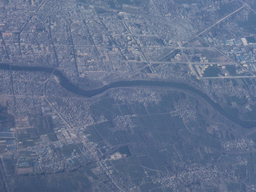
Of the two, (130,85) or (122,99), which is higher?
(130,85)

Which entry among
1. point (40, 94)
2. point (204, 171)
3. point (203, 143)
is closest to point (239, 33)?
point (203, 143)

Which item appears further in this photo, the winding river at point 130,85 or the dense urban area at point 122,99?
the winding river at point 130,85

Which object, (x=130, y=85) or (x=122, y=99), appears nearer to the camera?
(x=122, y=99)

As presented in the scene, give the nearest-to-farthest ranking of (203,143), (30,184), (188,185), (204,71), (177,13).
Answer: (30,184)
(188,185)
(203,143)
(204,71)
(177,13)

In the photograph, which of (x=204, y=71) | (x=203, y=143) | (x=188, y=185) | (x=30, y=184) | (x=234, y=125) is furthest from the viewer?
(x=204, y=71)

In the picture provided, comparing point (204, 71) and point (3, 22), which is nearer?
point (3, 22)

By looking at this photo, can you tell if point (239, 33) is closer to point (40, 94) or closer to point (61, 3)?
point (61, 3)

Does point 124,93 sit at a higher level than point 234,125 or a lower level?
higher

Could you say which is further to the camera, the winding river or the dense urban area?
the winding river
